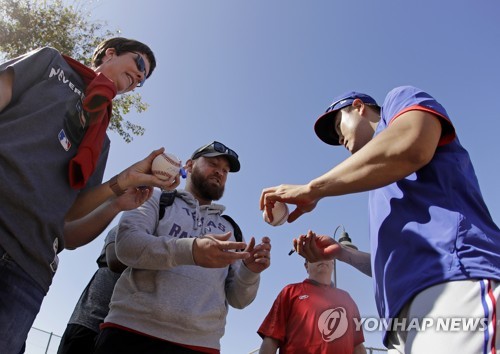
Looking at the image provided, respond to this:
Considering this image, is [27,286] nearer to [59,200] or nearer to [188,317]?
[59,200]

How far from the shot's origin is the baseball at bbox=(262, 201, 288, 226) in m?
2.50

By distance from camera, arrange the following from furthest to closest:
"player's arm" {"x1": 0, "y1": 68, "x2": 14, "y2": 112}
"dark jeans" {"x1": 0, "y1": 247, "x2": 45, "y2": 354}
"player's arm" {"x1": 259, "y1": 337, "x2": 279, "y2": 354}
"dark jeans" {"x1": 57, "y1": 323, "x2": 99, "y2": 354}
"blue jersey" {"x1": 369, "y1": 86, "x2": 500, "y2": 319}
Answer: "player's arm" {"x1": 259, "y1": 337, "x2": 279, "y2": 354} < "dark jeans" {"x1": 57, "y1": 323, "x2": 99, "y2": 354} < "player's arm" {"x1": 0, "y1": 68, "x2": 14, "y2": 112} < "dark jeans" {"x1": 0, "y1": 247, "x2": 45, "y2": 354} < "blue jersey" {"x1": 369, "y1": 86, "x2": 500, "y2": 319}

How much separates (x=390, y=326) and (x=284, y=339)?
2755 millimetres

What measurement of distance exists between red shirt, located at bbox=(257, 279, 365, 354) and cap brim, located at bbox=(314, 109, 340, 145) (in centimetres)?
195

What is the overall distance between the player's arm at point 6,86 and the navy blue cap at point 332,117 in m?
1.87

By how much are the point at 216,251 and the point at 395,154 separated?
124 centimetres

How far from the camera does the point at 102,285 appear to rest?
3.72 meters

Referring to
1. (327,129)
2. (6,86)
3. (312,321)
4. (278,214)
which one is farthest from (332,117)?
(312,321)

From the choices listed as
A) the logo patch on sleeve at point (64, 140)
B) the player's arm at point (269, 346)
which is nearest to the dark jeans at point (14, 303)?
the logo patch on sleeve at point (64, 140)

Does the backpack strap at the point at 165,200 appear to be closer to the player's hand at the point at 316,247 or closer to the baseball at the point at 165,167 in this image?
the baseball at the point at 165,167

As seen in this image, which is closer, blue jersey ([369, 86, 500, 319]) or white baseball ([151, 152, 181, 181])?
blue jersey ([369, 86, 500, 319])

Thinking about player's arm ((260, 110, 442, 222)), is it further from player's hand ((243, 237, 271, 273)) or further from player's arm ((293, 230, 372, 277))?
player's hand ((243, 237, 271, 273))

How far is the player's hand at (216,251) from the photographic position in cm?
241

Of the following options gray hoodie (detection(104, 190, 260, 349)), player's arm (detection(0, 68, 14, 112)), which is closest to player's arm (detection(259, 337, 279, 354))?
gray hoodie (detection(104, 190, 260, 349))
